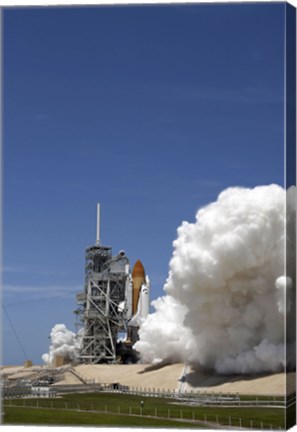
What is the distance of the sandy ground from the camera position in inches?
1296

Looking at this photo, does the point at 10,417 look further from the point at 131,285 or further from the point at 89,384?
the point at 131,285

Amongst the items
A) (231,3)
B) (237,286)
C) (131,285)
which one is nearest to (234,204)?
(237,286)

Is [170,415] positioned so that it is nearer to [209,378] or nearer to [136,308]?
[209,378]

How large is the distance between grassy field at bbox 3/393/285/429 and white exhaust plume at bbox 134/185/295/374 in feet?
14.4

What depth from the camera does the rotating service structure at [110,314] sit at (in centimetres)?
5525

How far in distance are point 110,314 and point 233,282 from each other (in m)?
18.3

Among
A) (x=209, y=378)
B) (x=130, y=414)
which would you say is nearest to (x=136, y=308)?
(x=209, y=378)

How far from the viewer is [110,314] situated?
2277 inches

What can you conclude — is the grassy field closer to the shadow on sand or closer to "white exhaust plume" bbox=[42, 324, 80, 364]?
the shadow on sand

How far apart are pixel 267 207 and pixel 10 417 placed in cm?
1211

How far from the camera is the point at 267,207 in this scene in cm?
3356

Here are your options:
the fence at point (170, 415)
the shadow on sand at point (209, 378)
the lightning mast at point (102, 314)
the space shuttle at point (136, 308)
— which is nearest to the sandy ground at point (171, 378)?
the shadow on sand at point (209, 378)

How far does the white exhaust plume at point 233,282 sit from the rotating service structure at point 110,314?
9.30 m

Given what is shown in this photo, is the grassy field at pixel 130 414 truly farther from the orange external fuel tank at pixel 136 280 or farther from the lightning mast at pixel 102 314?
the lightning mast at pixel 102 314
